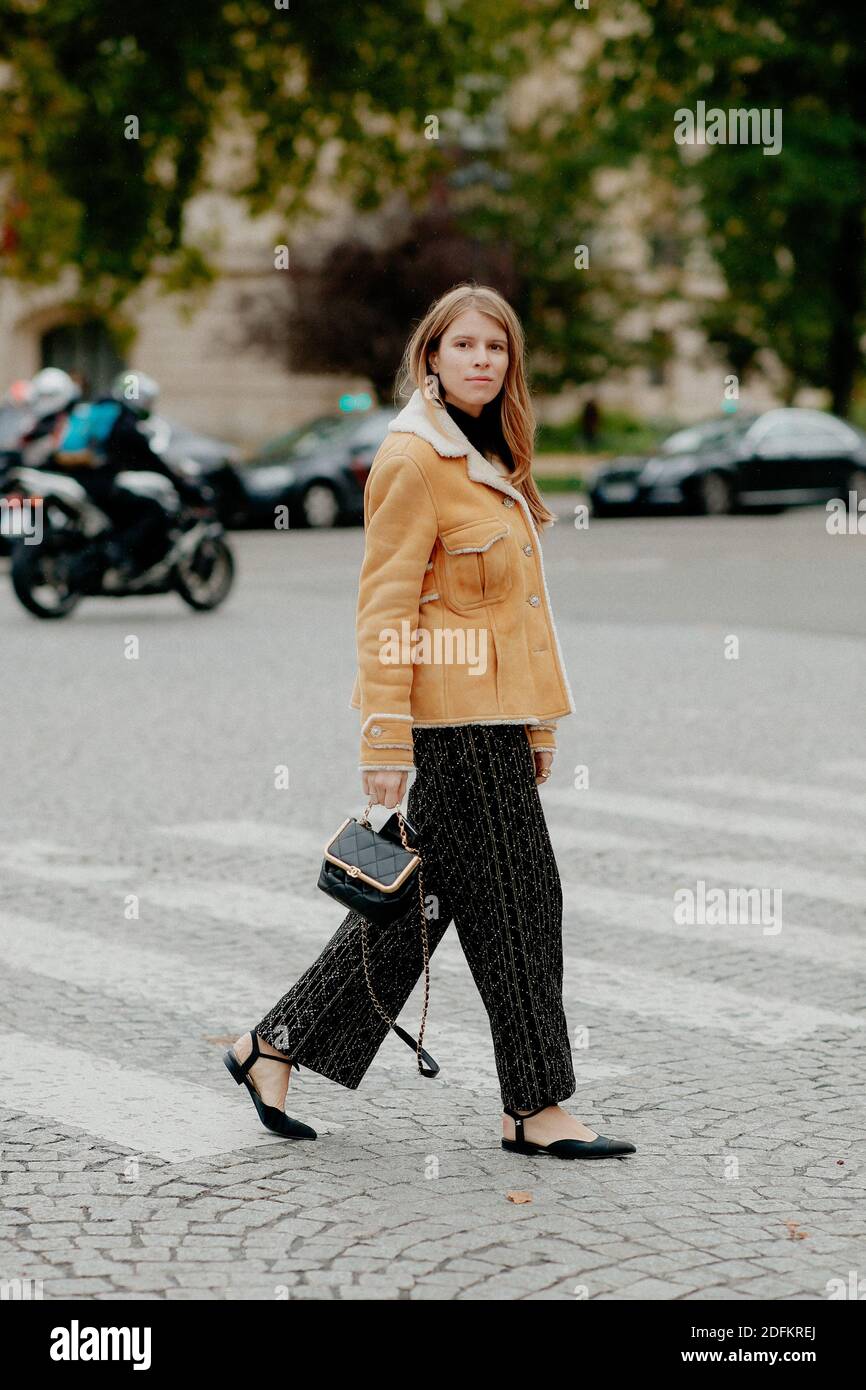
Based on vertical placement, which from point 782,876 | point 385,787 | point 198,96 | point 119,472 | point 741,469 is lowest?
point 782,876

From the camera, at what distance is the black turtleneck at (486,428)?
15.4ft

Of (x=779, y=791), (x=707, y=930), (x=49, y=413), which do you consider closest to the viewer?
(x=707, y=930)

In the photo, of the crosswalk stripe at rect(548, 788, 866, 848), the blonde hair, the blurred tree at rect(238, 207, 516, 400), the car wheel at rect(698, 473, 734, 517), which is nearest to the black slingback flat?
the blonde hair

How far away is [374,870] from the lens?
176 inches

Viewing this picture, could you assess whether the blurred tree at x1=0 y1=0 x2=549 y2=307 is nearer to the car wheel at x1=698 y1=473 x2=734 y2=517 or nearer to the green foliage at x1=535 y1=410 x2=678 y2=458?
the car wheel at x1=698 y1=473 x2=734 y2=517

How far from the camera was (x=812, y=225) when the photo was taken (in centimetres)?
3341

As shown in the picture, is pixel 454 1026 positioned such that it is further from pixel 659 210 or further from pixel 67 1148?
pixel 659 210

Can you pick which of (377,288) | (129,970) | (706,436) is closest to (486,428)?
(129,970)

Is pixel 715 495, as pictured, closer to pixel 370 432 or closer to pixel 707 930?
pixel 370 432

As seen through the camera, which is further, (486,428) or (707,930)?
(707,930)

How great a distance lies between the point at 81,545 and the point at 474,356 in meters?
11.5

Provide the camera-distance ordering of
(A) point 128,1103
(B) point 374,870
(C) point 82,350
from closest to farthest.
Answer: (B) point 374,870 < (A) point 128,1103 < (C) point 82,350
